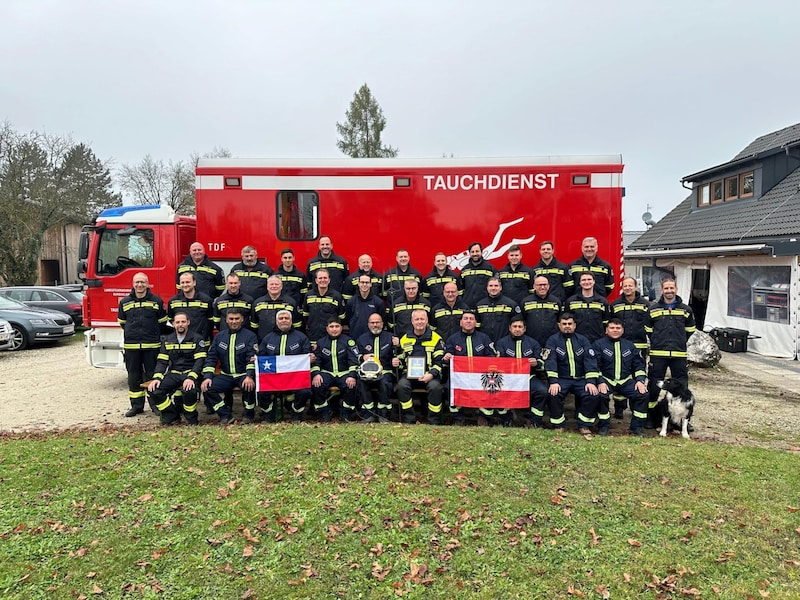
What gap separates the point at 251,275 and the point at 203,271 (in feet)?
2.53

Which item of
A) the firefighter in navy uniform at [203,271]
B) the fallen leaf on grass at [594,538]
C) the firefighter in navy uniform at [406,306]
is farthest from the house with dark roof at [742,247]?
the firefighter in navy uniform at [203,271]

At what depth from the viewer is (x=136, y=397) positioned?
7547 millimetres

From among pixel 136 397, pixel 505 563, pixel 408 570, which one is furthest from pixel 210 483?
pixel 136 397

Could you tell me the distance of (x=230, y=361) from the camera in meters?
6.86

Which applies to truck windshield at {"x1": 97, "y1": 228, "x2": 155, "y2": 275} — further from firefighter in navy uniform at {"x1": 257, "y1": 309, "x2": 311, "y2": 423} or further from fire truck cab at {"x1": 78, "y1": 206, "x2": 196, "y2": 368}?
firefighter in navy uniform at {"x1": 257, "y1": 309, "x2": 311, "y2": 423}

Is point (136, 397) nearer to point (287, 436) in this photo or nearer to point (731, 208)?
point (287, 436)

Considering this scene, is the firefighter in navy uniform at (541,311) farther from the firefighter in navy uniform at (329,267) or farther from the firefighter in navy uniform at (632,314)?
the firefighter in navy uniform at (329,267)

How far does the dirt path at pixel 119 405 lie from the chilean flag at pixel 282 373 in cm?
126

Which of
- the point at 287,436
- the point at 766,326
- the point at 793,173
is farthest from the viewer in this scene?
the point at 793,173

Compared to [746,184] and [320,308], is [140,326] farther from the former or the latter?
[746,184]

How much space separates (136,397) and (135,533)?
161 inches

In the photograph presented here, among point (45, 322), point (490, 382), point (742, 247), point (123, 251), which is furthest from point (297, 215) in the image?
point (742, 247)

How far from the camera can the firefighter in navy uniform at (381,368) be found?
6816 millimetres

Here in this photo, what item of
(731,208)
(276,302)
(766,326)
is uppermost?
(731,208)
